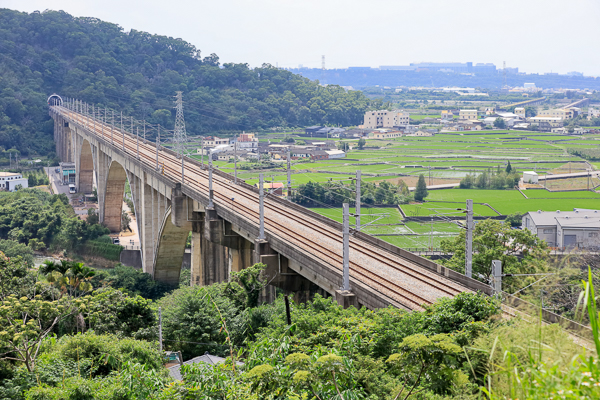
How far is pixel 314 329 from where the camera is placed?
18.1 meters

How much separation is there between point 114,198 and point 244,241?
141ft

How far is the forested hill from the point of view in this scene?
120m

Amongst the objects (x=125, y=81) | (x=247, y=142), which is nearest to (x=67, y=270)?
(x=247, y=142)

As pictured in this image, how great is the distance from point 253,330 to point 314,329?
6.47 m

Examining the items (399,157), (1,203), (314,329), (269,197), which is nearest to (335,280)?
(314,329)

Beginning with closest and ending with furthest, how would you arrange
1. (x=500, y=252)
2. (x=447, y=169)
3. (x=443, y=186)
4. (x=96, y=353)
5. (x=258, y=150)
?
1. (x=96, y=353)
2. (x=500, y=252)
3. (x=443, y=186)
4. (x=258, y=150)
5. (x=447, y=169)

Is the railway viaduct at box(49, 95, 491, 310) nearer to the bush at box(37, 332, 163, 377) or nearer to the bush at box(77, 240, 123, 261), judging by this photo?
the bush at box(77, 240, 123, 261)

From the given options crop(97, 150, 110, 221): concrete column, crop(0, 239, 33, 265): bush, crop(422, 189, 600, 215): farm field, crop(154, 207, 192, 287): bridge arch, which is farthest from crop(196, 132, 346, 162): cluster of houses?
crop(154, 207, 192, 287): bridge arch

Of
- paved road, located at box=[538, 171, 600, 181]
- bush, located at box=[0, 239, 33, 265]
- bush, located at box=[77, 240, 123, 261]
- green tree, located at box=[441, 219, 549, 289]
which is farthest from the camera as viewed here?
paved road, located at box=[538, 171, 600, 181]

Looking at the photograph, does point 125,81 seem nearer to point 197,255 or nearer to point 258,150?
point 258,150

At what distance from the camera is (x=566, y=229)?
170 ft

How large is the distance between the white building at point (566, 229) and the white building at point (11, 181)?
2910 inches

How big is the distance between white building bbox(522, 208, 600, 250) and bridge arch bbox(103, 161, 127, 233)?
46.5 meters

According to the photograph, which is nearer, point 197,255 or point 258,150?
point 197,255
